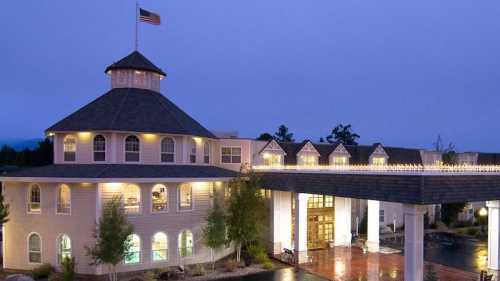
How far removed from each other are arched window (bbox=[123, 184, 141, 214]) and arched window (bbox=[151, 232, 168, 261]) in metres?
2.10

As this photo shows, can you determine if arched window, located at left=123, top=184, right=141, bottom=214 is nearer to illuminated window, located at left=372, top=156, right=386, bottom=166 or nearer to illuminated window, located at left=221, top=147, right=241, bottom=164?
illuminated window, located at left=221, top=147, right=241, bottom=164

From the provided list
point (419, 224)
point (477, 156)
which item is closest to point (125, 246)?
point (419, 224)

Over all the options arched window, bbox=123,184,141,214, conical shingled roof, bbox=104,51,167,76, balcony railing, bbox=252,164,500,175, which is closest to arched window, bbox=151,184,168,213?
arched window, bbox=123,184,141,214

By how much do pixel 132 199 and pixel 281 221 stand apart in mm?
10905

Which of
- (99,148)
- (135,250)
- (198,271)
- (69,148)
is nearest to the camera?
(135,250)

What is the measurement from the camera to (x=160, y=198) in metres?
23.9

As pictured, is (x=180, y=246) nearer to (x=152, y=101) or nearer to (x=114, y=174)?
(x=114, y=174)

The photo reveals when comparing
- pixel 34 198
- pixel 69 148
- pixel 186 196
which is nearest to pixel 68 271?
pixel 34 198

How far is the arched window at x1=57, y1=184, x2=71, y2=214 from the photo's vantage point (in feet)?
74.5

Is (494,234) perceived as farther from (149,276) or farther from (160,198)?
(149,276)

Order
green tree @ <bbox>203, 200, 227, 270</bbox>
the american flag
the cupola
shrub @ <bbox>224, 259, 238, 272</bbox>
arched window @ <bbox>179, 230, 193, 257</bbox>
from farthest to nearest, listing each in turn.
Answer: the american flag, the cupola, arched window @ <bbox>179, 230, 193, 257</bbox>, shrub @ <bbox>224, 259, 238, 272</bbox>, green tree @ <bbox>203, 200, 227, 270</bbox>

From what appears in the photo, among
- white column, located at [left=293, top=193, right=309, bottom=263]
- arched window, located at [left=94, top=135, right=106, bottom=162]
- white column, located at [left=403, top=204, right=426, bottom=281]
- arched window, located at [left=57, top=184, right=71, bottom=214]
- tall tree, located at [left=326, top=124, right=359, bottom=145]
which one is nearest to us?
white column, located at [left=403, top=204, right=426, bottom=281]

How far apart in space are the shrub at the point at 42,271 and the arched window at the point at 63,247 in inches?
25.9

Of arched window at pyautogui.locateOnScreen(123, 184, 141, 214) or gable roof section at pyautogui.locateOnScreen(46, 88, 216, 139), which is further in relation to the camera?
gable roof section at pyautogui.locateOnScreen(46, 88, 216, 139)
